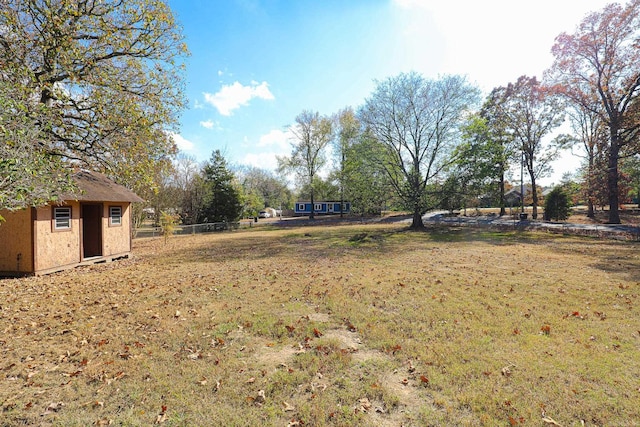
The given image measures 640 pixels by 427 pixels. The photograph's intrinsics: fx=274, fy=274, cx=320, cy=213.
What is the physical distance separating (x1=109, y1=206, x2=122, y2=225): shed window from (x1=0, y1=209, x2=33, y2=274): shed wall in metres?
3.36

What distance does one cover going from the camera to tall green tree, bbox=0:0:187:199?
7.52 meters

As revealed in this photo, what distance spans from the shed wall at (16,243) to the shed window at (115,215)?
3.36 meters

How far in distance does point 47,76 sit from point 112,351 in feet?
27.0

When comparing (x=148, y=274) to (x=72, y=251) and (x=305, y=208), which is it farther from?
(x=305, y=208)

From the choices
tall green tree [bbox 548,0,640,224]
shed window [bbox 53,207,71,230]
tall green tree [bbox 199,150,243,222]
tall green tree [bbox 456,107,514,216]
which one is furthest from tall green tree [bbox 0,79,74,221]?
tall green tree [bbox 548,0,640,224]

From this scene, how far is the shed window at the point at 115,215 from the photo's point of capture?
41.3 ft

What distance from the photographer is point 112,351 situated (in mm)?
4188

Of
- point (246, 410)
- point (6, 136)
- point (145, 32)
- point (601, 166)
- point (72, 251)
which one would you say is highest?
point (145, 32)

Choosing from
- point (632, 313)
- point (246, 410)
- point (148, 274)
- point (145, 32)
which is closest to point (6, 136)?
point (246, 410)

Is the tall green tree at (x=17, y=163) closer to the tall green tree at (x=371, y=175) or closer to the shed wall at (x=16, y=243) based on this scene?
the shed wall at (x=16, y=243)

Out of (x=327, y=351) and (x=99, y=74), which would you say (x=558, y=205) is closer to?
(x=327, y=351)

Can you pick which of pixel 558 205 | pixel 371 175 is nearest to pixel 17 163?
pixel 371 175

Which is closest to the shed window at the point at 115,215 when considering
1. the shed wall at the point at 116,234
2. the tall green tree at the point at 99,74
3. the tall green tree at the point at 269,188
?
the shed wall at the point at 116,234

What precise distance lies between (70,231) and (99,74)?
19.6ft
